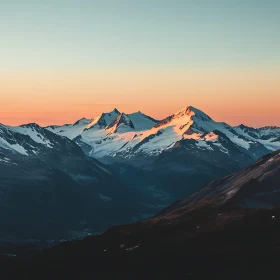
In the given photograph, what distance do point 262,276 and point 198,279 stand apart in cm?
2326

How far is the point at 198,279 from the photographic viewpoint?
196750 mm

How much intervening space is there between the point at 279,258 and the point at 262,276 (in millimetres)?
15335

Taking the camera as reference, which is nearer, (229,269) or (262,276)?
(262,276)

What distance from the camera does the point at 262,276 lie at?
186m

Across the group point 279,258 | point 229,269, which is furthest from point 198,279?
point 279,258

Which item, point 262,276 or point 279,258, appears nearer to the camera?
point 262,276

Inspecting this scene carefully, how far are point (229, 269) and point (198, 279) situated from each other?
1198cm

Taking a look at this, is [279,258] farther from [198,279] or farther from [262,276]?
[198,279]

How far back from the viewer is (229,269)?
7840 inches

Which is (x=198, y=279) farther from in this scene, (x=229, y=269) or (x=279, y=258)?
(x=279, y=258)

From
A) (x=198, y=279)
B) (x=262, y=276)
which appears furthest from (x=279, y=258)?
(x=198, y=279)
